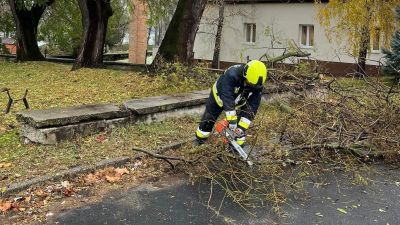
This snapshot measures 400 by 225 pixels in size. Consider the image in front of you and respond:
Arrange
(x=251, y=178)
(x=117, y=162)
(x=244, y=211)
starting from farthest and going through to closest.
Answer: (x=117, y=162), (x=251, y=178), (x=244, y=211)

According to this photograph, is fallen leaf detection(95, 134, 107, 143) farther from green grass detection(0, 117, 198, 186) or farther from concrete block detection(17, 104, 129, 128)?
concrete block detection(17, 104, 129, 128)

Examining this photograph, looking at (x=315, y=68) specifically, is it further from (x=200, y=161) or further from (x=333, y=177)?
(x=200, y=161)

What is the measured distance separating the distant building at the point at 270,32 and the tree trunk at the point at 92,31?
27.8 feet

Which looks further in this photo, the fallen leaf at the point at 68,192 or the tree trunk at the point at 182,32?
the tree trunk at the point at 182,32

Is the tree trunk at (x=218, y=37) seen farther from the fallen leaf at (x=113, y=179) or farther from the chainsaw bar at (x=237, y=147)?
the fallen leaf at (x=113, y=179)

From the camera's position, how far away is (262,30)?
2614cm

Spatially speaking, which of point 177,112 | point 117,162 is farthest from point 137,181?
point 177,112

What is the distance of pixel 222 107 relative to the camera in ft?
22.2

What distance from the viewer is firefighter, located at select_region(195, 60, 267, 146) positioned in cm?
617

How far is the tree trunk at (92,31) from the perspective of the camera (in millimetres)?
16172

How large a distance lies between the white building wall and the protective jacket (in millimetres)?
16284

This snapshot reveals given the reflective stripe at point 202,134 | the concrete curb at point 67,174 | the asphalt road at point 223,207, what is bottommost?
the asphalt road at point 223,207

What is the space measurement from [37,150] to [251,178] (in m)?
2.75

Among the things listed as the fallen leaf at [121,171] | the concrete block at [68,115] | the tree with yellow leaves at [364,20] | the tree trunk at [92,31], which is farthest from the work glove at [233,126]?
the tree with yellow leaves at [364,20]
